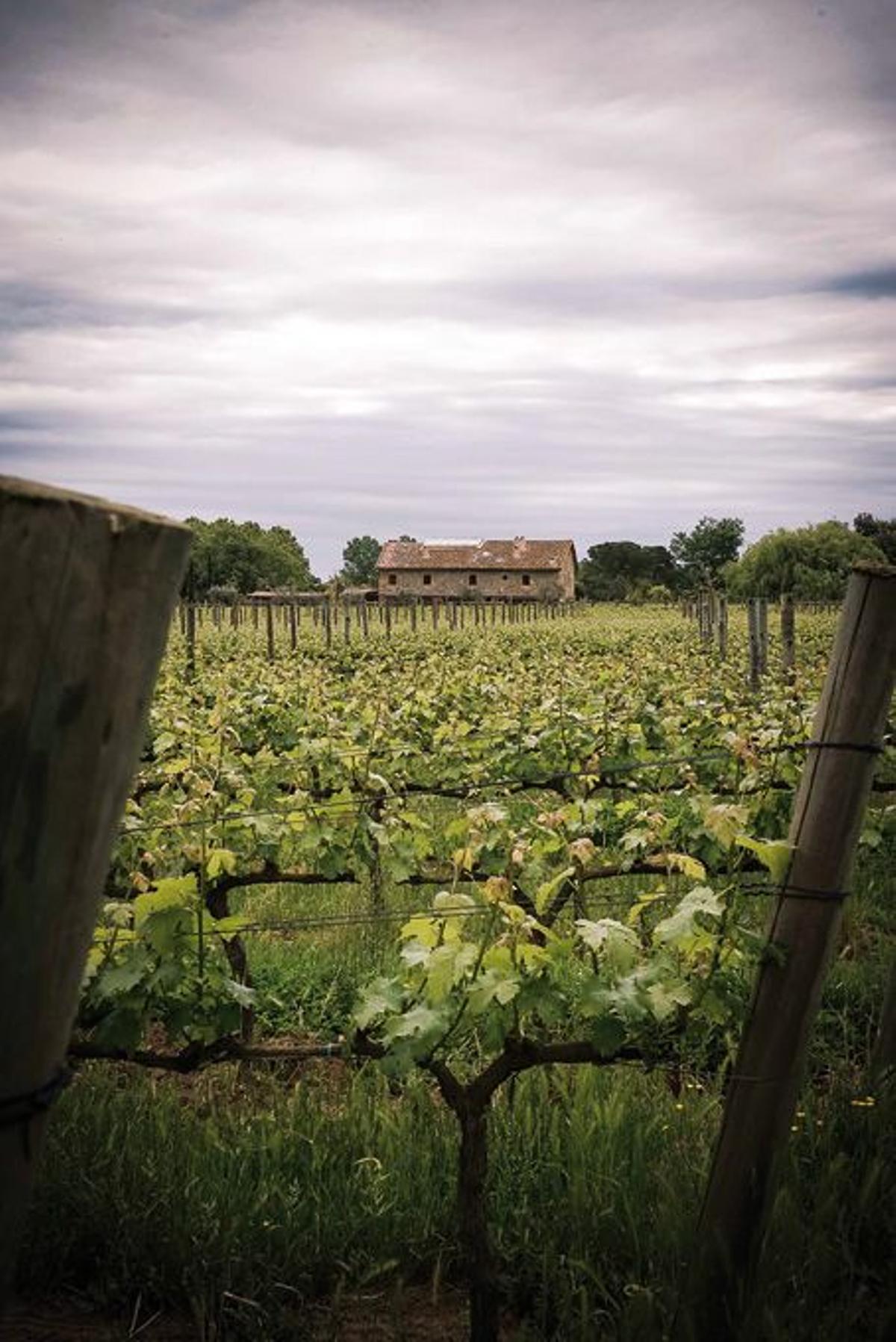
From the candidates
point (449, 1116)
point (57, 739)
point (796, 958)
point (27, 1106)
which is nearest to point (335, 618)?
point (449, 1116)

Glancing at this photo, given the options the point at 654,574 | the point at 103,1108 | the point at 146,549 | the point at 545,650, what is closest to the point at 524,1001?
the point at 103,1108

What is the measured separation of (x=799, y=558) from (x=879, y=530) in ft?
33.0

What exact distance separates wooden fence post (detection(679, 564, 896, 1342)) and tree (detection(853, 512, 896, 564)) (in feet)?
314

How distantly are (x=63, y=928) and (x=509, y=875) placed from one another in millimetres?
1992

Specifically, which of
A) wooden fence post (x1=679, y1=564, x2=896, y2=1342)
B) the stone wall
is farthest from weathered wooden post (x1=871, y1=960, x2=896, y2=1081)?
the stone wall

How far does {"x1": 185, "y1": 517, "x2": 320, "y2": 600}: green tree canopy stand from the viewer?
100 meters

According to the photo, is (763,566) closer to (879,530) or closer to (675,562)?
(879,530)

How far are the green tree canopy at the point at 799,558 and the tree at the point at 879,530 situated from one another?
1.28 metres

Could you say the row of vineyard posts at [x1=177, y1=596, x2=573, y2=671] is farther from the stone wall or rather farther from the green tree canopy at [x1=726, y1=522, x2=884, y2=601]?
the green tree canopy at [x1=726, y1=522, x2=884, y2=601]

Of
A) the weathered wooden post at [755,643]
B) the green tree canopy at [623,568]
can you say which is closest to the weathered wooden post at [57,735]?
the weathered wooden post at [755,643]

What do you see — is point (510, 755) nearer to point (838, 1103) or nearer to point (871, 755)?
point (838, 1103)

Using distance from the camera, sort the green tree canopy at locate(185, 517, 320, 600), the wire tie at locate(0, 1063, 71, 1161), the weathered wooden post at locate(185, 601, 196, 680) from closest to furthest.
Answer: the wire tie at locate(0, 1063, 71, 1161) → the weathered wooden post at locate(185, 601, 196, 680) → the green tree canopy at locate(185, 517, 320, 600)

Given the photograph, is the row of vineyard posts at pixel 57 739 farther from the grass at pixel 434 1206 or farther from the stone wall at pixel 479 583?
the stone wall at pixel 479 583

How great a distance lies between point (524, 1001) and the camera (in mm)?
3201
